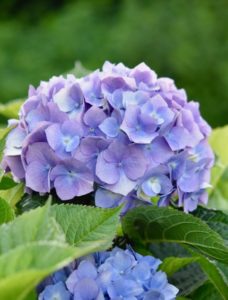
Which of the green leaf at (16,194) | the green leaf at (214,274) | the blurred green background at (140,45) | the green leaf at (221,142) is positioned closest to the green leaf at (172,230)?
the green leaf at (214,274)

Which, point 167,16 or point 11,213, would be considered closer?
point 11,213

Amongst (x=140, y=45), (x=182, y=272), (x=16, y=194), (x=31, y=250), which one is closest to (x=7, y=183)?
(x=16, y=194)

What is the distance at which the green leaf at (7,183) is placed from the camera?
1136 millimetres

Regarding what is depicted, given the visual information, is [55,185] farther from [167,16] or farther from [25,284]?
[167,16]

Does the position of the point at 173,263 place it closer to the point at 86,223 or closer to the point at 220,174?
the point at 86,223

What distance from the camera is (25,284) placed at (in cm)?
71

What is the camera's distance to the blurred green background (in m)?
3.94

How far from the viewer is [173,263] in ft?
3.64

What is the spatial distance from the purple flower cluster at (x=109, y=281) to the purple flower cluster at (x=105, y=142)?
0.11 meters

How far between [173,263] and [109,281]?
0.51 feet

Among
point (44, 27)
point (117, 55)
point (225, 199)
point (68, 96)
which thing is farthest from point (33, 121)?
point (44, 27)

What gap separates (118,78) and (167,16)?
10.4ft

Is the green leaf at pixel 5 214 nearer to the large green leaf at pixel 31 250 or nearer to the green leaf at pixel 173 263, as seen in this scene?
the large green leaf at pixel 31 250

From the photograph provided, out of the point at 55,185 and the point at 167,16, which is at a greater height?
the point at 55,185
